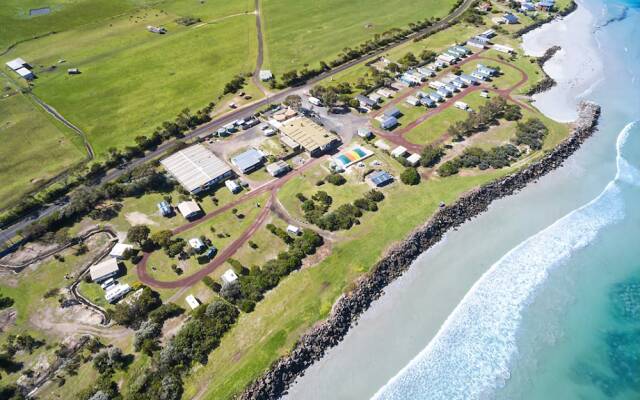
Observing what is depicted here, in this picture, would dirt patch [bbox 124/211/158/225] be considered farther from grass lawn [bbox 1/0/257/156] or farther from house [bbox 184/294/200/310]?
grass lawn [bbox 1/0/257/156]

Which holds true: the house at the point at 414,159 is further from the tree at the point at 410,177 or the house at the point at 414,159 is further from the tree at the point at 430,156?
the tree at the point at 410,177

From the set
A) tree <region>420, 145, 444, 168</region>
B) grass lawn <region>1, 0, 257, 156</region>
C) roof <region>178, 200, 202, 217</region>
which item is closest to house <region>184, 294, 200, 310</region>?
roof <region>178, 200, 202, 217</region>

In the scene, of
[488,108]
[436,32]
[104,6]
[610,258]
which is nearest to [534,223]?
[610,258]

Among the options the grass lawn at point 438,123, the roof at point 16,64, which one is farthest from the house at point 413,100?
the roof at point 16,64

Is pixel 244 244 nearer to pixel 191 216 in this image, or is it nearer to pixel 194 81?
pixel 191 216

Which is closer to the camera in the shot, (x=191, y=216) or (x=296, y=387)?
(x=296, y=387)

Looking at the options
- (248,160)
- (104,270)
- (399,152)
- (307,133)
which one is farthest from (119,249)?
(399,152)

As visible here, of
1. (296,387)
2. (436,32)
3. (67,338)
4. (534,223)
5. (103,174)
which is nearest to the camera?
(296,387)
